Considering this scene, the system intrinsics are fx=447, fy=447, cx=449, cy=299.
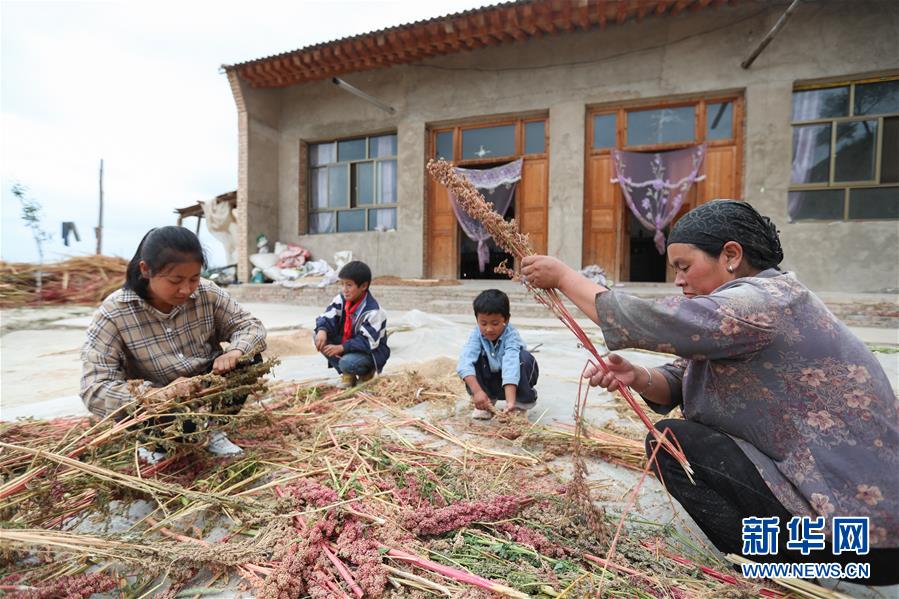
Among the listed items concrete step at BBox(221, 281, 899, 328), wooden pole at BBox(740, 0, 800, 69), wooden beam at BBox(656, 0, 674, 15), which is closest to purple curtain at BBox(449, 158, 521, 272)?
concrete step at BBox(221, 281, 899, 328)

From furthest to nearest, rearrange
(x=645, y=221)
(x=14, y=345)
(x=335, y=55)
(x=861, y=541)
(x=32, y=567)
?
(x=335, y=55)
(x=645, y=221)
(x=14, y=345)
(x=32, y=567)
(x=861, y=541)

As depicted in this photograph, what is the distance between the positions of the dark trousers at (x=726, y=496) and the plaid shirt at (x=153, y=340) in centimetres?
170

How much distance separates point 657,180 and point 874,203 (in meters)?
3.04

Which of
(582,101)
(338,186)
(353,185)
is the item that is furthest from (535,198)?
(338,186)

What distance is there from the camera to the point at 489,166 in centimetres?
877

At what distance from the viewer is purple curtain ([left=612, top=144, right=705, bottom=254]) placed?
7309 millimetres

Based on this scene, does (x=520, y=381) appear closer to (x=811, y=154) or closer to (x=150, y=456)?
(x=150, y=456)

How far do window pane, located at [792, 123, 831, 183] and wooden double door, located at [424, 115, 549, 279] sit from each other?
3.81 metres

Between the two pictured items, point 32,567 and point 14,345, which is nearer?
point 32,567

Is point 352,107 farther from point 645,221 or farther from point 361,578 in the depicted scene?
point 361,578

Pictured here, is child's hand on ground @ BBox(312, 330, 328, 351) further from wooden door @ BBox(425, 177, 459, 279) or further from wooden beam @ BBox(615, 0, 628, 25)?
wooden beam @ BBox(615, 0, 628, 25)

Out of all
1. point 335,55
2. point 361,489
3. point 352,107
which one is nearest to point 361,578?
point 361,489

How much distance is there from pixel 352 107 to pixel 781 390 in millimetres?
9889

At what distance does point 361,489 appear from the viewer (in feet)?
5.08
